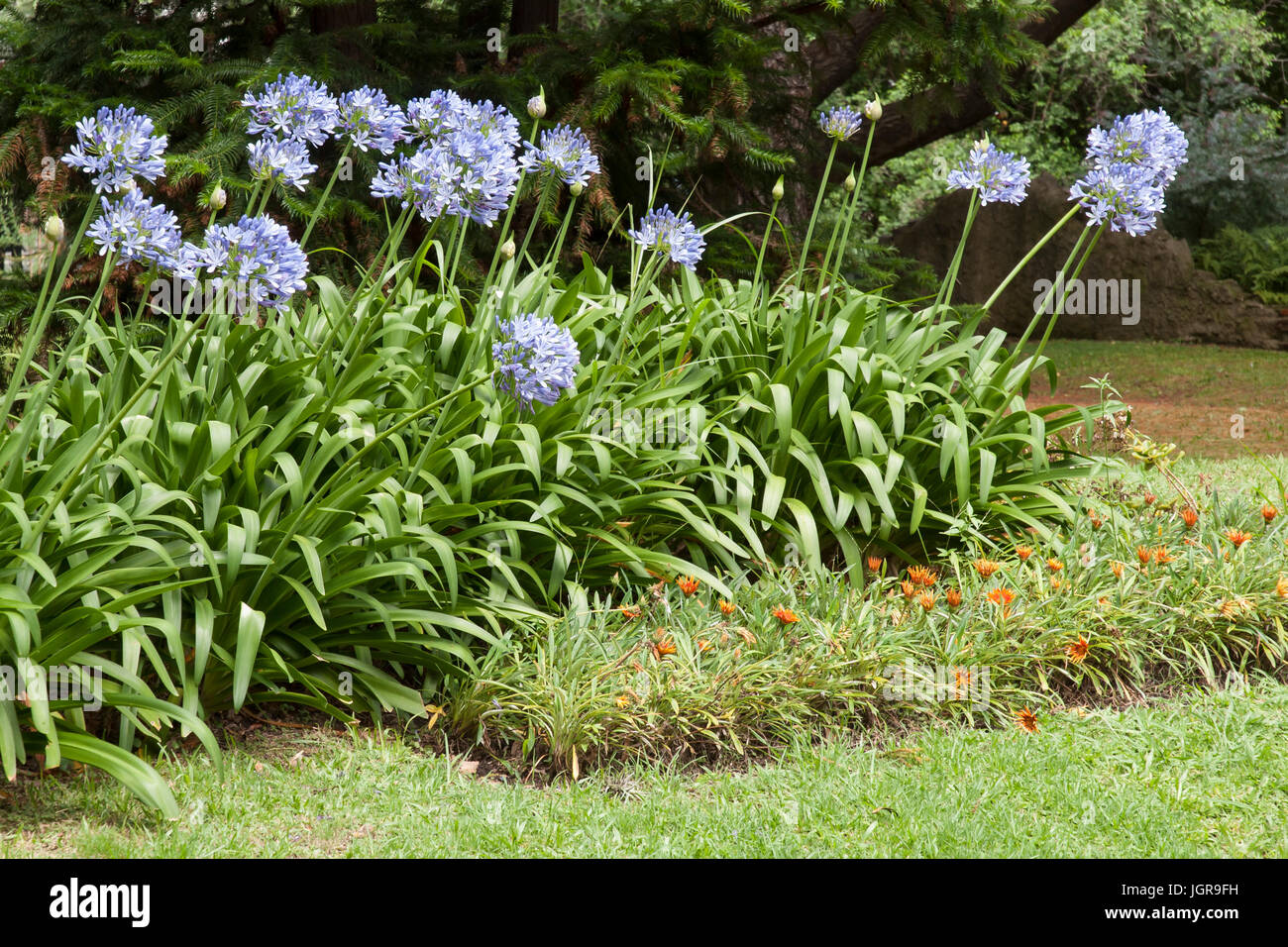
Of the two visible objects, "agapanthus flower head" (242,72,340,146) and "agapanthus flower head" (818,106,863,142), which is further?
"agapanthus flower head" (818,106,863,142)

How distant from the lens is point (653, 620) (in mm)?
3865

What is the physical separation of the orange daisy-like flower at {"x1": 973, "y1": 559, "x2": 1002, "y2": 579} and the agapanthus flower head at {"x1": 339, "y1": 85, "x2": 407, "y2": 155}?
2.32 meters

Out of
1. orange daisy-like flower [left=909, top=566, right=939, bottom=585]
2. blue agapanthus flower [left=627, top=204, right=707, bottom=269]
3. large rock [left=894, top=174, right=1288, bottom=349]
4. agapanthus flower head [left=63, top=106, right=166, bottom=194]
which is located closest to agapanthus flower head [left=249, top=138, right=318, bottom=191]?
agapanthus flower head [left=63, top=106, right=166, bottom=194]

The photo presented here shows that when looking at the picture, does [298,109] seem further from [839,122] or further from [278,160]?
[839,122]

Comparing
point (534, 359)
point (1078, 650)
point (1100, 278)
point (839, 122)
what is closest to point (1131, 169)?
point (839, 122)

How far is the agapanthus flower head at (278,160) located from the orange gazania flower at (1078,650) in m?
2.75

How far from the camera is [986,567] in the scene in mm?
3982

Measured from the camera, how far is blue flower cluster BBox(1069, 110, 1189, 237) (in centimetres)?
445

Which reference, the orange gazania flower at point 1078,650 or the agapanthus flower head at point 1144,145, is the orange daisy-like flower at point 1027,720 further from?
the agapanthus flower head at point 1144,145

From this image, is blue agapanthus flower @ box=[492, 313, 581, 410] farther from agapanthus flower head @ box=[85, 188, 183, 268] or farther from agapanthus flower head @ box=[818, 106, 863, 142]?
agapanthus flower head @ box=[818, 106, 863, 142]

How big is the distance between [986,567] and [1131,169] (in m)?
1.69

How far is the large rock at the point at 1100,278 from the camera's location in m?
13.8
